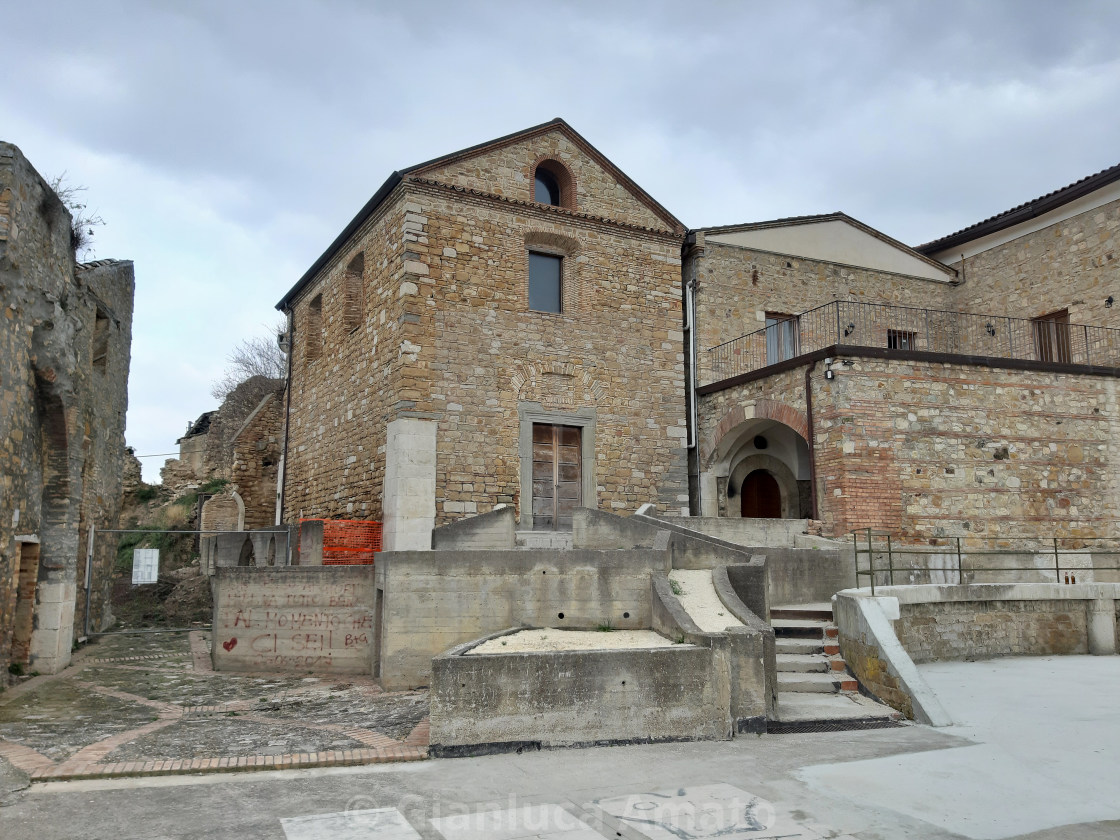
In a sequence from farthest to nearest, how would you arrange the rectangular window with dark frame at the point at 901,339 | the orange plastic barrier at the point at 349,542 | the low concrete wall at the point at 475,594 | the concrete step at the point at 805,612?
the rectangular window with dark frame at the point at 901,339 → the orange plastic barrier at the point at 349,542 → the concrete step at the point at 805,612 → the low concrete wall at the point at 475,594

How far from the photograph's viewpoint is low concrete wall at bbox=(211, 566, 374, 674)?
11.1 metres

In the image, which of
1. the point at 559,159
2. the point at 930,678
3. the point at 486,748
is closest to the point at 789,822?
the point at 486,748

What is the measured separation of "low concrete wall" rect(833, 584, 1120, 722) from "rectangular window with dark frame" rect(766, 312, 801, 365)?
7059mm

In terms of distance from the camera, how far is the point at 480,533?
12.1 m

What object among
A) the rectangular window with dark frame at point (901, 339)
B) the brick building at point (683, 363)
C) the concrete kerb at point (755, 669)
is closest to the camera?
the concrete kerb at point (755, 669)

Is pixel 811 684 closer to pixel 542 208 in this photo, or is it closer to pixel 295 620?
pixel 295 620

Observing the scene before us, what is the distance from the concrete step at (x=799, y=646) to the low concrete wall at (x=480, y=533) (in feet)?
13.8

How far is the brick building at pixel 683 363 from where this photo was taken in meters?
13.3

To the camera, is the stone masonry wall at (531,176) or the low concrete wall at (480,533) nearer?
the low concrete wall at (480,533)

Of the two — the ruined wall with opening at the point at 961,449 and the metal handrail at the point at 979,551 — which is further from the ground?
the ruined wall with opening at the point at 961,449

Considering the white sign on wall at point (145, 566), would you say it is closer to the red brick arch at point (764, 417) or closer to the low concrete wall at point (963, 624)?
the red brick arch at point (764, 417)

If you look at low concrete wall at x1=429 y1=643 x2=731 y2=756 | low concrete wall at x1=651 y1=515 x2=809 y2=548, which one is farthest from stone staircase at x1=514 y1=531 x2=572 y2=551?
low concrete wall at x1=429 y1=643 x2=731 y2=756

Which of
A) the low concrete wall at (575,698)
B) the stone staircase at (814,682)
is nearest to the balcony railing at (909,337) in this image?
the stone staircase at (814,682)

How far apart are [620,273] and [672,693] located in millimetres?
10096
